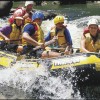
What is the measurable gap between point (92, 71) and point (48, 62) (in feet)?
3.69

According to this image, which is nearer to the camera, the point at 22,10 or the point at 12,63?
the point at 12,63

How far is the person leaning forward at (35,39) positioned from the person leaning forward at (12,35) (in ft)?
1.76

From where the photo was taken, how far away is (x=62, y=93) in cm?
806

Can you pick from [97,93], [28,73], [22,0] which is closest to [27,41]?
[28,73]

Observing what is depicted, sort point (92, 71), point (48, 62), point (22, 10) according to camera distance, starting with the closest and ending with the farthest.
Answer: point (92, 71) → point (48, 62) → point (22, 10)

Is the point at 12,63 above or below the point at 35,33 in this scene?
below

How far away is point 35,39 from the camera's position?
940 centimetres

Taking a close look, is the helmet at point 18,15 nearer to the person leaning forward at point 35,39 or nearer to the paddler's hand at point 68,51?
the person leaning forward at point 35,39

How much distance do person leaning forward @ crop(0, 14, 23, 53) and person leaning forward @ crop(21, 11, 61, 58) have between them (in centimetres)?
54

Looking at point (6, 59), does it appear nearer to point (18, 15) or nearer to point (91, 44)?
point (18, 15)

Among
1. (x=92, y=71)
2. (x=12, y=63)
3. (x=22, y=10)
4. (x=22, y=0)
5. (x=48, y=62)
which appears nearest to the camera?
(x=92, y=71)

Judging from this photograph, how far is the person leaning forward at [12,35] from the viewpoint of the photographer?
32.4ft

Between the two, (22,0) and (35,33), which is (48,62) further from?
(22,0)

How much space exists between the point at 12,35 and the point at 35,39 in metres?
1.02
